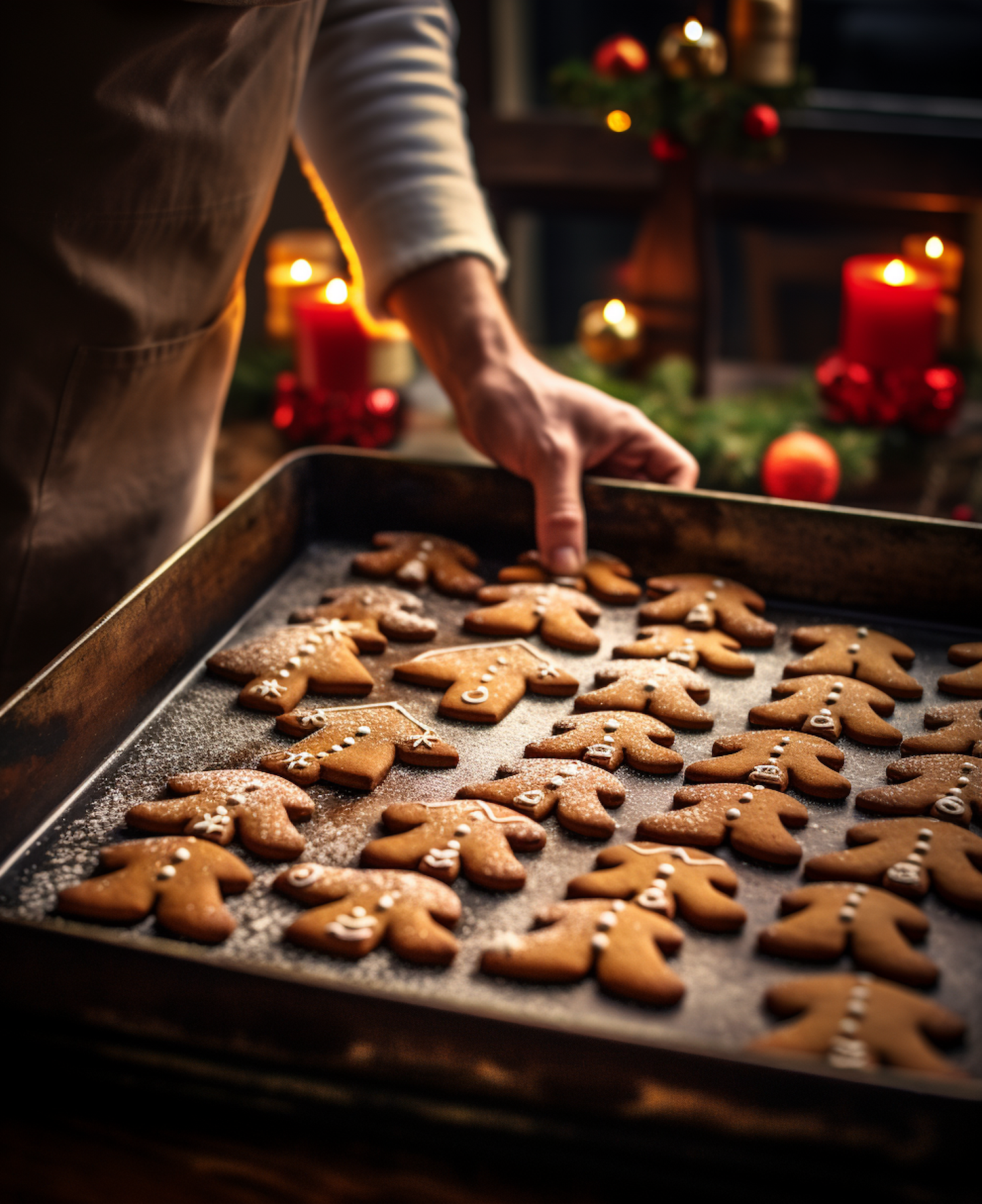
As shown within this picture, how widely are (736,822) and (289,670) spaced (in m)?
0.47

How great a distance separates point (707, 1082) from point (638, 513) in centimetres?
88

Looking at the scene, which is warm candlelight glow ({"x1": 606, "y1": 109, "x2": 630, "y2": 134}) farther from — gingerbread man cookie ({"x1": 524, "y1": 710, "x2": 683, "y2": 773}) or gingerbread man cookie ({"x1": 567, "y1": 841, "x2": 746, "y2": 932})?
gingerbread man cookie ({"x1": 567, "y1": 841, "x2": 746, "y2": 932})

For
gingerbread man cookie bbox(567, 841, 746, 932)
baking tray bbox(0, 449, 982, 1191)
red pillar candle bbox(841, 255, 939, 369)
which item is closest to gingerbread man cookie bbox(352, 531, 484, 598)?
baking tray bbox(0, 449, 982, 1191)

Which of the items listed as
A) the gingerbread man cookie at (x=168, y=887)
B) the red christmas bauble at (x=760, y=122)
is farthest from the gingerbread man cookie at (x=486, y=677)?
the red christmas bauble at (x=760, y=122)

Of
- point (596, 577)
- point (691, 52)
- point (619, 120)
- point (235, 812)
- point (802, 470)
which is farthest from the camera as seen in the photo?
point (619, 120)

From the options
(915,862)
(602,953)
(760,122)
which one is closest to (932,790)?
(915,862)

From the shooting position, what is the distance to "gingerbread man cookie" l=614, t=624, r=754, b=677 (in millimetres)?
1165

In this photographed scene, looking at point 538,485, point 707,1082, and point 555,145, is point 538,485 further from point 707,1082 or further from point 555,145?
point 555,145

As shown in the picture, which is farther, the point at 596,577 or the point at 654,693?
the point at 596,577

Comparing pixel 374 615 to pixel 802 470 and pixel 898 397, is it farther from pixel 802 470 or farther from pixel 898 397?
pixel 898 397

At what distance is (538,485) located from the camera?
1357 mm

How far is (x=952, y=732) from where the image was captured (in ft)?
3.39

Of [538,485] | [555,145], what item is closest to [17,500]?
[538,485]

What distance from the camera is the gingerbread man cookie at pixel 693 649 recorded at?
3.82ft
